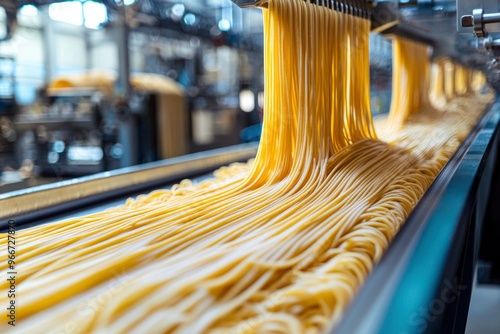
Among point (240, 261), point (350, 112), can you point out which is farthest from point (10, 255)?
point (350, 112)

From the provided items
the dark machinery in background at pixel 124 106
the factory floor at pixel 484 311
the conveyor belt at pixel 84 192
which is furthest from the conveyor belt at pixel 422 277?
the dark machinery in background at pixel 124 106

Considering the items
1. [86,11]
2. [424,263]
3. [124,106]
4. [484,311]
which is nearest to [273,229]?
[424,263]

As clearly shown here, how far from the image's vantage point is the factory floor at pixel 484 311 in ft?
8.26

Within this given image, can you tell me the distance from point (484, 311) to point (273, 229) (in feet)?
7.04

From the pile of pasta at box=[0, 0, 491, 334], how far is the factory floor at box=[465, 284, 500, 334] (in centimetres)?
104

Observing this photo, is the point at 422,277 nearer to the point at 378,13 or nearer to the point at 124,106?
the point at 378,13

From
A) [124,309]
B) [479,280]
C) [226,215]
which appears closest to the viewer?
[124,309]

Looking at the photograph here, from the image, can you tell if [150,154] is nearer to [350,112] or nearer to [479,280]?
[479,280]

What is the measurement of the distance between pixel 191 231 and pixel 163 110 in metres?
4.49

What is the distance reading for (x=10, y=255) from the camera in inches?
40.0

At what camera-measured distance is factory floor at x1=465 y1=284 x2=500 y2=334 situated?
2.52 m

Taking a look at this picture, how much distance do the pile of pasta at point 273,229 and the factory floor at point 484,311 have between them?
104cm

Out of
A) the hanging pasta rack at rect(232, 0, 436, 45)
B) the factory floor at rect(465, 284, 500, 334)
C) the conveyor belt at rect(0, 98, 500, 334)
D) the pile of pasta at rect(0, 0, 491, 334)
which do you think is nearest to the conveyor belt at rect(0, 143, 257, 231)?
the conveyor belt at rect(0, 98, 500, 334)

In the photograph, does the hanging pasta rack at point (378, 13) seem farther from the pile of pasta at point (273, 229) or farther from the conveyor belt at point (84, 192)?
the conveyor belt at point (84, 192)
